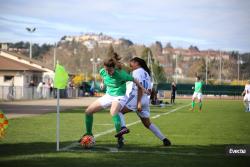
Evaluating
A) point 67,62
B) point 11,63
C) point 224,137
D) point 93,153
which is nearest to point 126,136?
point 224,137

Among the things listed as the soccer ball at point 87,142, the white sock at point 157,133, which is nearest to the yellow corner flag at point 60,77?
the soccer ball at point 87,142

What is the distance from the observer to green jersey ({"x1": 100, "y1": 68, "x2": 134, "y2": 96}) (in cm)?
1166

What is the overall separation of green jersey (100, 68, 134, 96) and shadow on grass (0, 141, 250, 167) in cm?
120

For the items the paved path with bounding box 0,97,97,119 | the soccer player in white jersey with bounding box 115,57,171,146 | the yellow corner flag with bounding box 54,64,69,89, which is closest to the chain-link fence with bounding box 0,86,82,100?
the paved path with bounding box 0,97,97,119

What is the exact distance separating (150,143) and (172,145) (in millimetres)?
570

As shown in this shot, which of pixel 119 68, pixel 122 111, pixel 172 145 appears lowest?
pixel 172 145

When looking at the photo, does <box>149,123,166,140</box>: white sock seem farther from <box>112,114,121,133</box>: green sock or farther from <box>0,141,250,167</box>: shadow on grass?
<box>112,114,121,133</box>: green sock

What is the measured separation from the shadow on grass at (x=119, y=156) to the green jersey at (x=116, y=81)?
1202 millimetres

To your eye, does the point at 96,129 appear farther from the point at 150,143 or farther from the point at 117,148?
the point at 117,148

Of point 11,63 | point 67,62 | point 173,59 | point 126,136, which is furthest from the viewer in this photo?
point 173,59

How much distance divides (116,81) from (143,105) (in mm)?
986

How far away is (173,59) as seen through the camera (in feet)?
491

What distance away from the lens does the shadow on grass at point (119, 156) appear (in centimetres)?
932

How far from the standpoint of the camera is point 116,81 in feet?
38.7
